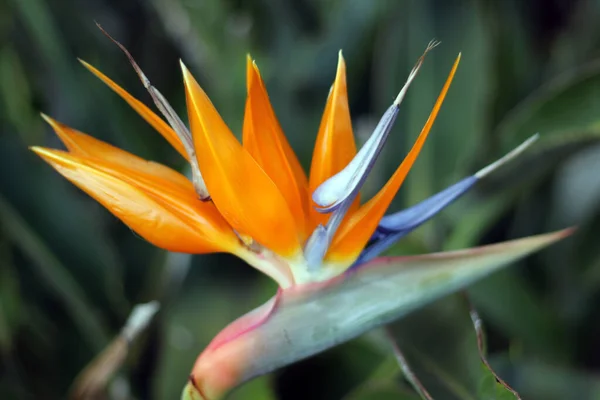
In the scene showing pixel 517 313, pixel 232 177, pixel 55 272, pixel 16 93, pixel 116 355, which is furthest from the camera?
pixel 16 93

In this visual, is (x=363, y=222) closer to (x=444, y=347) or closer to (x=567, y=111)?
(x=444, y=347)

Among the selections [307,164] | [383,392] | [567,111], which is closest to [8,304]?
[307,164]

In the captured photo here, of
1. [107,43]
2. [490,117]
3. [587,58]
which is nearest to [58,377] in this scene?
[107,43]

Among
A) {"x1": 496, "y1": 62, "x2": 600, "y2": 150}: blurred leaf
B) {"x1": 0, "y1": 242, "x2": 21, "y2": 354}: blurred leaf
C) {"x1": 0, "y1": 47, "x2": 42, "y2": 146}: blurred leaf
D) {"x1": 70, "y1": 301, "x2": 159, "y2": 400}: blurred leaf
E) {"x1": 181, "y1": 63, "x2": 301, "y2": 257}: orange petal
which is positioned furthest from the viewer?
{"x1": 0, "y1": 47, "x2": 42, "y2": 146}: blurred leaf

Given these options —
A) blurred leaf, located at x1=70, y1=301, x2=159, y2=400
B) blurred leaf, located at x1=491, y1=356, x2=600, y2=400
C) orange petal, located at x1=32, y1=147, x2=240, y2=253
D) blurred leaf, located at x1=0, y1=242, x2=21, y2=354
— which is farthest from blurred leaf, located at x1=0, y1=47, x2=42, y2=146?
blurred leaf, located at x1=491, y1=356, x2=600, y2=400

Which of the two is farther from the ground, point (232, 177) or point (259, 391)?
point (232, 177)

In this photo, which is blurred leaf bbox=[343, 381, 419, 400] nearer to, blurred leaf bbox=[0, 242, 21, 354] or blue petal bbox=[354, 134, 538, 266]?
blue petal bbox=[354, 134, 538, 266]

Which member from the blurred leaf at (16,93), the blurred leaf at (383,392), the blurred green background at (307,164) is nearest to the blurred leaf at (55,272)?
the blurred green background at (307,164)
